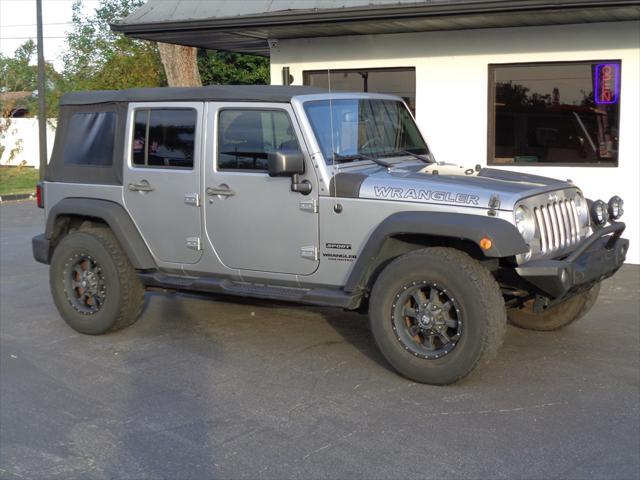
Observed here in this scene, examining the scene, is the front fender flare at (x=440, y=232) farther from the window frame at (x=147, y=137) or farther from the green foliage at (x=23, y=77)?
the green foliage at (x=23, y=77)

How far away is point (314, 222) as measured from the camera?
20.5 ft

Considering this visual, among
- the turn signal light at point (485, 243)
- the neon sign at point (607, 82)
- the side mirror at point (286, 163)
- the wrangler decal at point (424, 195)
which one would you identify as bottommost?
the turn signal light at point (485, 243)

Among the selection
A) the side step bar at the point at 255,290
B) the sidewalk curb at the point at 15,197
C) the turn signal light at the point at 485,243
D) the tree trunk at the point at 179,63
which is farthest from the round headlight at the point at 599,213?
the sidewalk curb at the point at 15,197

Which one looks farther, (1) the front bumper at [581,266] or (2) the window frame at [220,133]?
(2) the window frame at [220,133]

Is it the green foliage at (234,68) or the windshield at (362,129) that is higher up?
the green foliage at (234,68)

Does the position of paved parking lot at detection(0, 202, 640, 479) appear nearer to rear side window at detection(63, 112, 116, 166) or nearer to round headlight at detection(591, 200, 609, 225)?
round headlight at detection(591, 200, 609, 225)

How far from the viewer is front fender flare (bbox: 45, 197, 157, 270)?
7.07 m

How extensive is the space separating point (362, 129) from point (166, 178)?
5.28 feet

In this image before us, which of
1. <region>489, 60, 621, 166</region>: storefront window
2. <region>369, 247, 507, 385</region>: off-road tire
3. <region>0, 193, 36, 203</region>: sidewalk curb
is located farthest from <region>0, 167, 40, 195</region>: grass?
<region>369, 247, 507, 385</region>: off-road tire

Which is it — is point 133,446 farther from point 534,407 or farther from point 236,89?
point 236,89

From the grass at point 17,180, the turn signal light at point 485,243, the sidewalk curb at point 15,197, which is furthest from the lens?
the grass at point 17,180

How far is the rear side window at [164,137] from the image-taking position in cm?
689

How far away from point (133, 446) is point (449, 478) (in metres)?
1.78

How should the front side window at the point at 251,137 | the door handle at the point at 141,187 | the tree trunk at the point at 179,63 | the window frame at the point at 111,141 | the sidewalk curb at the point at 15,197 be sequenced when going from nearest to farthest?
the front side window at the point at 251,137, the door handle at the point at 141,187, the window frame at the point at 111,141, the tree trunk at the point at 179,63, the sidewalk curb at the point at 15,197
